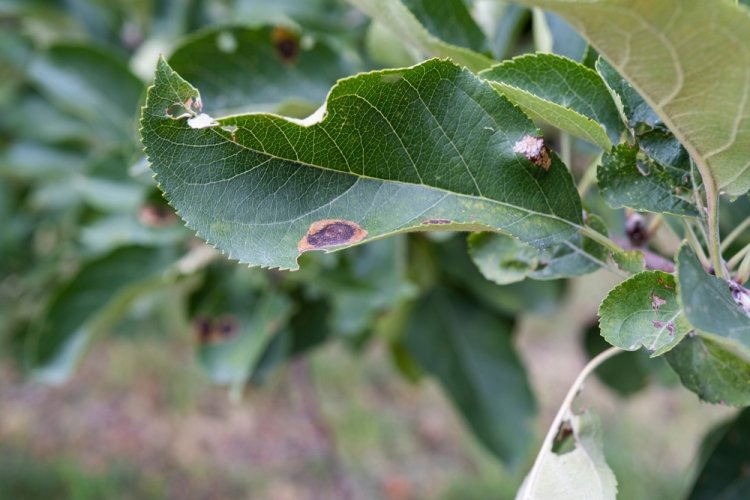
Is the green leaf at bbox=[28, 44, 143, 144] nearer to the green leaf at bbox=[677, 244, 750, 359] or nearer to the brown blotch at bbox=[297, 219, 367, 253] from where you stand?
the brown blotch at bbox=[297, 219, 367, 253]

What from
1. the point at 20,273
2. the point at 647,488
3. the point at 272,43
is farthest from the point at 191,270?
the point at 647,488

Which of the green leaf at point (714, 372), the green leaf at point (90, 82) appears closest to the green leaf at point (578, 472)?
the green leaf at point (714, 372)

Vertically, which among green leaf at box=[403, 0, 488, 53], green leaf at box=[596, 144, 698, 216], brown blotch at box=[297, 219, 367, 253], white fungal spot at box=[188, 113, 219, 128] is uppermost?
green leaf at box=[403, 0, 488, 53]

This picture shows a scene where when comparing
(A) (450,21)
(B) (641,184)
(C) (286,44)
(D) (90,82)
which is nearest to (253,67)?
(C) (286,44)

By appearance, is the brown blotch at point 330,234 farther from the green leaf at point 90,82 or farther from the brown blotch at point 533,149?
the green leaf at point 90,82

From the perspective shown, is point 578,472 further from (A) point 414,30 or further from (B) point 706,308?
(A) point 414,30

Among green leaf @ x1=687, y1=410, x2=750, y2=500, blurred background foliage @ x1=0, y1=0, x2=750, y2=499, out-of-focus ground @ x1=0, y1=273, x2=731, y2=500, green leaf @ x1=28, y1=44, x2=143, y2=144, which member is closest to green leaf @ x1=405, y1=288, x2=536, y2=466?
blurred background foliage @ x1=0, y1=0, x2=750, y2=499

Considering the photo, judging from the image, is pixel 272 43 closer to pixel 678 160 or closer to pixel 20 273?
pixel 678 160
